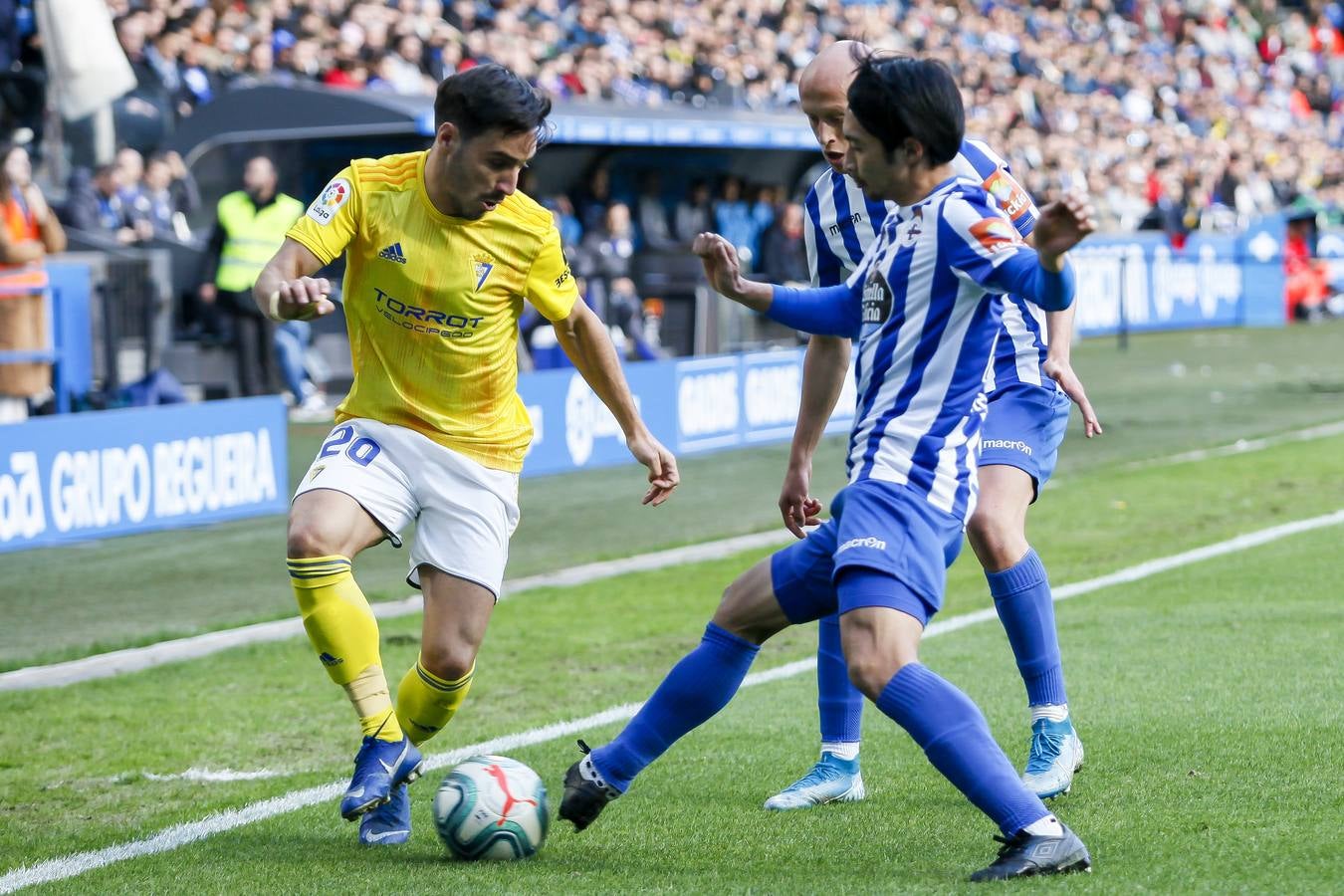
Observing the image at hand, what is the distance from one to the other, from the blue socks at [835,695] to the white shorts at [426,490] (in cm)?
96

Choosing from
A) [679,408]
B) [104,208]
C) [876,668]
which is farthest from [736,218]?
[876,668]

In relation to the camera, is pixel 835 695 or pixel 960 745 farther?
pixel 835 695

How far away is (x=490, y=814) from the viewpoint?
4.59 metres

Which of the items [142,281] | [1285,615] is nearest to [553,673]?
[1285,615]

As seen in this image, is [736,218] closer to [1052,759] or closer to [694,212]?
[694,212]

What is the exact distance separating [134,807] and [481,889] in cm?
157

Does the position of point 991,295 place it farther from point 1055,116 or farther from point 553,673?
point 1055,116

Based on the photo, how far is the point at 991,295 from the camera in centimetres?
430

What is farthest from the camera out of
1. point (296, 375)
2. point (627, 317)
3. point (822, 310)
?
point (627, 317)

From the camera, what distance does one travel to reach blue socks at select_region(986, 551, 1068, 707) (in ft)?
17.3

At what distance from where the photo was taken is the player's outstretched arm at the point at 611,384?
17.1ft

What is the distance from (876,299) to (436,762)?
240cm

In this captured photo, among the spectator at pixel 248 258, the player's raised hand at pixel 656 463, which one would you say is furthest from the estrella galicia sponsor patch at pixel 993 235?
the spectator at pixel 248 258

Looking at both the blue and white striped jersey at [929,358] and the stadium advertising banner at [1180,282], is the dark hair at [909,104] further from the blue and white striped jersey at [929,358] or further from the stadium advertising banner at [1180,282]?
the stadium advertising banner at [1180,282]
